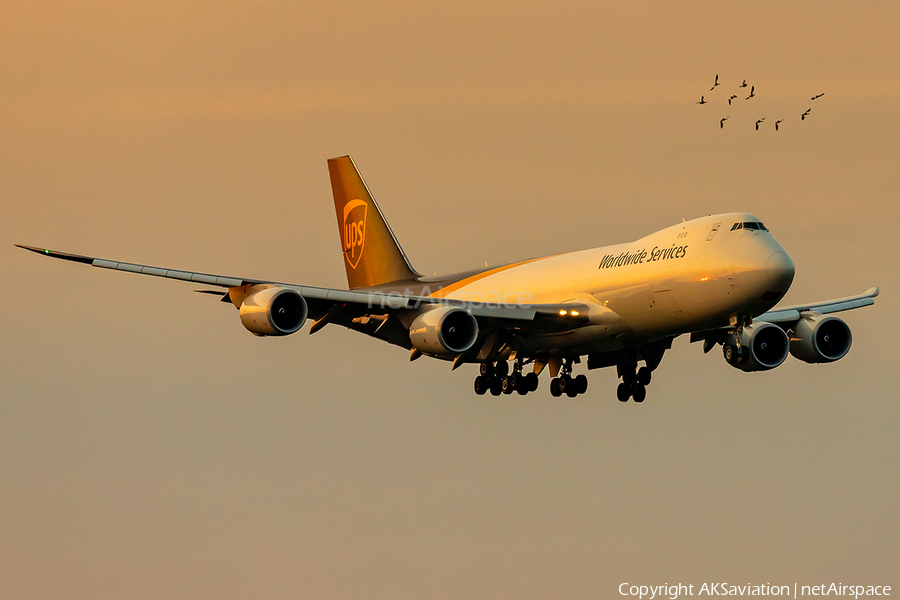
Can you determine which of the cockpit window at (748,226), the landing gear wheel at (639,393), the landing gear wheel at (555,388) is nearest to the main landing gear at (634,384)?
the landing gear wheel at (639,393)

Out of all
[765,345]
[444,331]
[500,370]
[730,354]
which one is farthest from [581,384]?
[730,354]

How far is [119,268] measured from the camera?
45938 mm

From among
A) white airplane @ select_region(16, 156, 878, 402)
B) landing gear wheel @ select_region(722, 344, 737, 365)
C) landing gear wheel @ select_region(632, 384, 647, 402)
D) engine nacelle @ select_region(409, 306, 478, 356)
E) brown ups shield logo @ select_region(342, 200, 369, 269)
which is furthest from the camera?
brown ups shield logo @ select_region(342, 200, 369, 269)

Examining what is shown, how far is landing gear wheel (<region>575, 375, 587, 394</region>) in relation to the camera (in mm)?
51656

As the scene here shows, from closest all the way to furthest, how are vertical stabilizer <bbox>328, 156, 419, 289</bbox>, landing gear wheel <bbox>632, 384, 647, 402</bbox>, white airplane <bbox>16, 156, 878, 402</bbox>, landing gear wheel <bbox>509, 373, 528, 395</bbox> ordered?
white airplane <bbox>16, 156, 878, 402</bbox>, landing gear wheel <bbox>509, 373, 528, 395</bbox>, landing gear wheel <bbox>632, 384, 647, 402</bbox>, vertical stabilizer <bbox>328, 156, 419, 289</bbox>

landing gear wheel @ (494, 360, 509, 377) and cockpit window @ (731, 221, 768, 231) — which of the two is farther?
landing gear wheel @ (494, 360, 509, 377)

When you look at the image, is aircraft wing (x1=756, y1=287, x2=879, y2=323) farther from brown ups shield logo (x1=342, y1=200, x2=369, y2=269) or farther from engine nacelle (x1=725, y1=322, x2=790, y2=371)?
brown ups shield logo (x1=342, y1=200, x2=369, y2=269)

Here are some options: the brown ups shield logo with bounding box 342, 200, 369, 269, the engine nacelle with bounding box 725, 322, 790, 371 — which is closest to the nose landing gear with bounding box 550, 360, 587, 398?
the engine nacelle with bounding box 725, 322, 790, 371

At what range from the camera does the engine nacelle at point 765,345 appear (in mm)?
48406

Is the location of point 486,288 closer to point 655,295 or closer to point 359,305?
point 359,305

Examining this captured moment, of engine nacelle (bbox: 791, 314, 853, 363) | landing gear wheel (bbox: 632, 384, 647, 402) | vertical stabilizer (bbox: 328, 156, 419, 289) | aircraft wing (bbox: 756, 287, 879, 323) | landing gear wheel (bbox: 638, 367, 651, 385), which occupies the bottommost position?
landing gear wheel (bbox: 632, 384, 647, 402)

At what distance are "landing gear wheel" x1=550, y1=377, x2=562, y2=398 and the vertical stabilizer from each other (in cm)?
942

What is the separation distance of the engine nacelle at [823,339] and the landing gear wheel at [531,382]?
10.4 m

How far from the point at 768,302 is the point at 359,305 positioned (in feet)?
49.2
